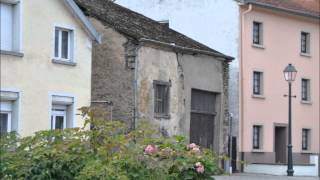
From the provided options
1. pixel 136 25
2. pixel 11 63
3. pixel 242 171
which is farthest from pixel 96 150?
pixel 242 171

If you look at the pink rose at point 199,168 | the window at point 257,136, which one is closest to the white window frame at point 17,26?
the pink rose at point 199,168

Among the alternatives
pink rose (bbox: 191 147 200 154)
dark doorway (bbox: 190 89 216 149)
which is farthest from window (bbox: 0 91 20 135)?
pink rose (bbox: 191 147 200 154)

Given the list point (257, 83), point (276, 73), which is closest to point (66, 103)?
point (257, 83)

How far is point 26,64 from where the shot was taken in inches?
1004

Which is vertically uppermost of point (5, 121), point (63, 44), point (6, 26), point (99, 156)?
point (6, 26)

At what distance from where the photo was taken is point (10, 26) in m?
25.6

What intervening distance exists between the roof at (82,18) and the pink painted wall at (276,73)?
433 inches

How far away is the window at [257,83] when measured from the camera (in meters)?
38.7

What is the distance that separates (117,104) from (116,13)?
448 cm

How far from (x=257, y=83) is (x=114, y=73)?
1054cm

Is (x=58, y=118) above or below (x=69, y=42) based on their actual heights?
below

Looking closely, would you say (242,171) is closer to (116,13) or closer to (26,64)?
(116,13)

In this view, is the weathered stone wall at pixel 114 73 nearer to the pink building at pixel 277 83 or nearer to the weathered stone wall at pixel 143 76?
the weathered stone wall at pixel 143 76

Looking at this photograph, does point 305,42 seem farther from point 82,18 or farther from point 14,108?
point 14,108
